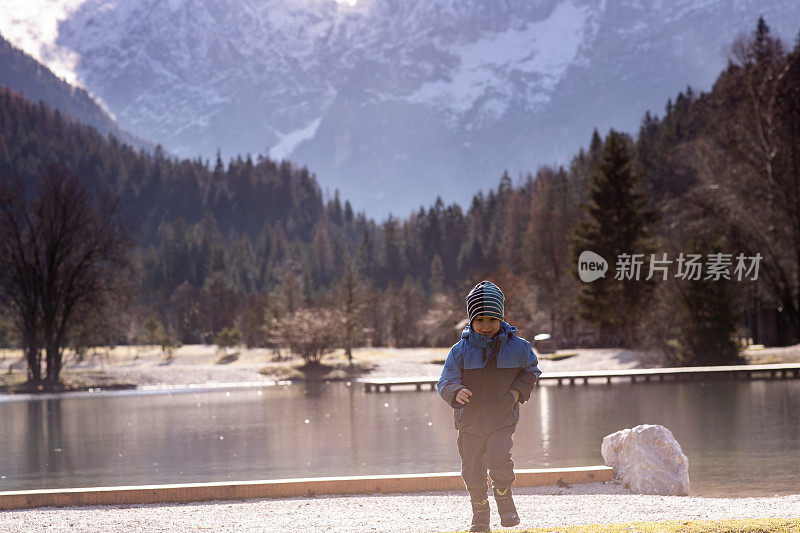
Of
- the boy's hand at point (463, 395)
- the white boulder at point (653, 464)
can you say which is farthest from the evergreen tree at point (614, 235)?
the boy's hand at point (463, 395)

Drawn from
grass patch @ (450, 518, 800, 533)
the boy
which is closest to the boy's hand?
the boy

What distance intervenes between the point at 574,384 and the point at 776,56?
694 inches

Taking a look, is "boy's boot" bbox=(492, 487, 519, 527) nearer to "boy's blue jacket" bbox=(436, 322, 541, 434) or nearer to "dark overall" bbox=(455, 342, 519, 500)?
"dark overall" bbox=(455, 342, 519, 500)

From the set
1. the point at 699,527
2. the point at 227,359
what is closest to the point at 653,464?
the point at 699,527

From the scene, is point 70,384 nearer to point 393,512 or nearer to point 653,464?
point 393,512

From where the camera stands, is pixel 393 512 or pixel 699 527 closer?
pixel 699 527

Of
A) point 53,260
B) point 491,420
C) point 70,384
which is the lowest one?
point 70,384

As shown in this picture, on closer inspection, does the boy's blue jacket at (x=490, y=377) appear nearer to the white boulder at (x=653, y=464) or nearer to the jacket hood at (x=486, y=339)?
the jacket hood at (x=486, y=339)

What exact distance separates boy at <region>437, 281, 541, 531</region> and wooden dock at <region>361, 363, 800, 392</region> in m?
29.2

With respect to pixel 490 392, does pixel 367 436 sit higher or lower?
lower

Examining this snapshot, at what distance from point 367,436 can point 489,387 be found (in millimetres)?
14338

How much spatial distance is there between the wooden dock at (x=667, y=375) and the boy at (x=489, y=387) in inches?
1151

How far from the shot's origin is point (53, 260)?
4425 centimetres

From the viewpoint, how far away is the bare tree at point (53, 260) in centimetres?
4403
